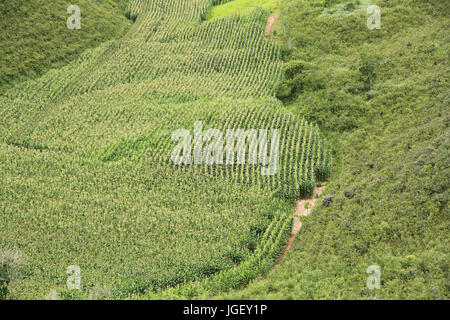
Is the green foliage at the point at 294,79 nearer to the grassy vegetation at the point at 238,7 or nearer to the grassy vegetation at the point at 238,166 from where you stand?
the grassy vegetation at the point at 238,166

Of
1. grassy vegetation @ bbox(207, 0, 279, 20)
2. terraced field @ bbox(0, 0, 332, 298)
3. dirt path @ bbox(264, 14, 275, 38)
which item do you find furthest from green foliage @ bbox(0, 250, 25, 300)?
grassy vegetation @ bbox(207, 0, 279, 20)

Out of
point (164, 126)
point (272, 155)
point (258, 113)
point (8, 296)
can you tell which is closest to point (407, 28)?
point (258, 113)

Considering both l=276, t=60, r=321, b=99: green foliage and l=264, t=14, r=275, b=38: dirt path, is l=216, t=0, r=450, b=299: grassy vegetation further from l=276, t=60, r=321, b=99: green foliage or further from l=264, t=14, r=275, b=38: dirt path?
A: l=264, t=14, r=275, b=38: dirt path

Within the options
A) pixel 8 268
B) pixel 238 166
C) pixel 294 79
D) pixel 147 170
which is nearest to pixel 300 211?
pixel 238 166

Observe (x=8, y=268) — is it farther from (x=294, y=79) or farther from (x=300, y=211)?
(x=294, y=79)

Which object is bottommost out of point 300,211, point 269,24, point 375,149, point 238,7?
point 300,211

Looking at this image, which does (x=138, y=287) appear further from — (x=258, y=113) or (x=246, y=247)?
(x=258, y=113)

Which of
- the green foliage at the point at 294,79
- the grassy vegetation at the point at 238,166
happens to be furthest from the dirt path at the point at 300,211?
the green foliage at the point at 294,79
